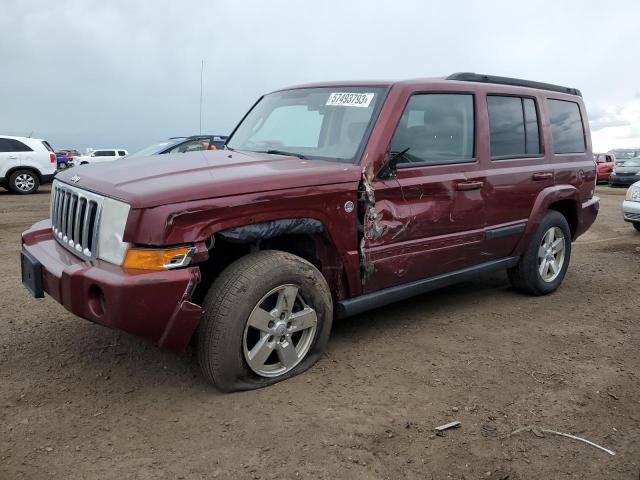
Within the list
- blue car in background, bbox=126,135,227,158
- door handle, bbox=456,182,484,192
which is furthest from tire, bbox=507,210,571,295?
blue car in background, bbox=126,135,227,158

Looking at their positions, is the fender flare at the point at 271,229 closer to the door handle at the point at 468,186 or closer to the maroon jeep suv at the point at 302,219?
the maroon jeep suv at the point at 302,219

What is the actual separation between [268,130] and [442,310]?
6.74 feet

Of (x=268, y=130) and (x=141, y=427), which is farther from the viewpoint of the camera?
(x=268, y=130)

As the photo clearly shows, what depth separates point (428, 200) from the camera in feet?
12.4

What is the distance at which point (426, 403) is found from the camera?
305cm

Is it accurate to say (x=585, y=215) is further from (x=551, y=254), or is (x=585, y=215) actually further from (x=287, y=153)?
(x=287, y=153)

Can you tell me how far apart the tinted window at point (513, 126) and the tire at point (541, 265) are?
691 mm

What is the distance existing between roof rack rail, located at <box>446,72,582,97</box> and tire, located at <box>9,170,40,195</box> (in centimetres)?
1411

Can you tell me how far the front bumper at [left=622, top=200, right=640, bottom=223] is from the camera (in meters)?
8.76

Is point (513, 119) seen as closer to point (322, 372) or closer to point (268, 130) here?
point (268, 130)

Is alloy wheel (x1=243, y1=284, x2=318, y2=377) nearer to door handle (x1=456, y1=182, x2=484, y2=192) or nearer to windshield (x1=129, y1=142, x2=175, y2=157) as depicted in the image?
door handle (x1=456, y1=182, x2=484, y2=192)

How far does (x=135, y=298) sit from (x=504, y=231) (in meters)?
3.01

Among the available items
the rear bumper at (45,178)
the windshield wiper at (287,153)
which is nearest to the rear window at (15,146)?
the rear bumper at (45,178)

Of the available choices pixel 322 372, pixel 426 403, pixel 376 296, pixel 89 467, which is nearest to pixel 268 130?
pixel 376 296
